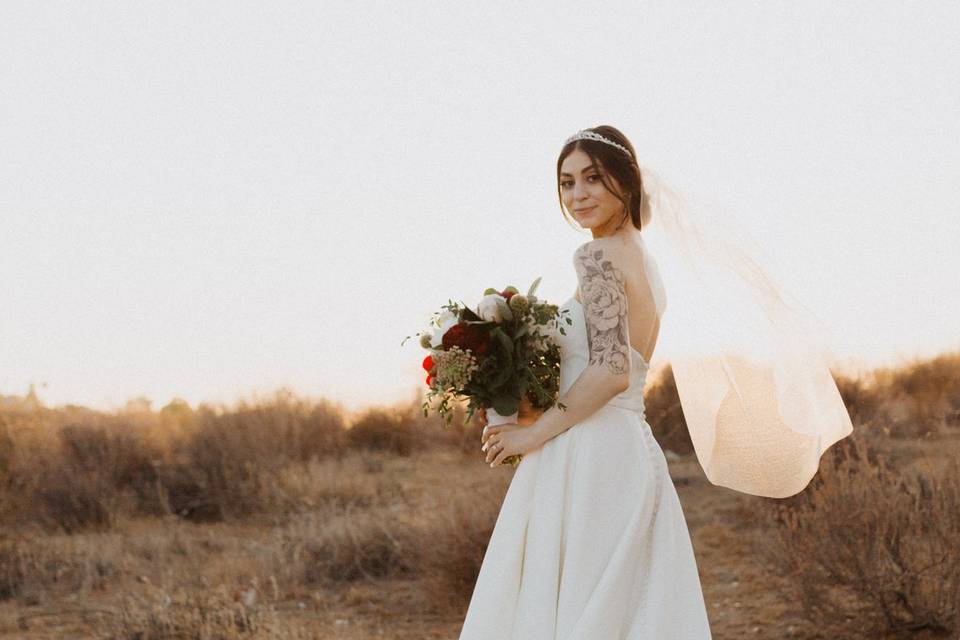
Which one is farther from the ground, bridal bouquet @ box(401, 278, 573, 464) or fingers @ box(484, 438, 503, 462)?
bridal bouquet @ box(401, 278, 573, 464)

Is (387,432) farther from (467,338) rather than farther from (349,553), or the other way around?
(467,338)

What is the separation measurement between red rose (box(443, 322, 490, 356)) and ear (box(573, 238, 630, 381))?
1.13ft

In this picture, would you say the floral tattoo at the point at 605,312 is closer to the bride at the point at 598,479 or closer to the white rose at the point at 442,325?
the bride at the point at 598,479

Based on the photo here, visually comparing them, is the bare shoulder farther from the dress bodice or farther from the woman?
the dress bodice

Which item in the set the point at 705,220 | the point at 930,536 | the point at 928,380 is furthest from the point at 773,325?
the point at 928,380

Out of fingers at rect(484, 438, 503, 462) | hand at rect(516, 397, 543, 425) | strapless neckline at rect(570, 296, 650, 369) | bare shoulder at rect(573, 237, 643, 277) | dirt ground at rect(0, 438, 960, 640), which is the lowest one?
dirt ground at rect(0, 438, 960, 640)

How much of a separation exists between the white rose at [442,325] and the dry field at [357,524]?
354 centimetres

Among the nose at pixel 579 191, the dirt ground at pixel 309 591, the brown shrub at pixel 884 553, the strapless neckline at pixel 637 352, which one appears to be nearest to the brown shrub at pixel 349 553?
the dirt ground at pixel 309 591

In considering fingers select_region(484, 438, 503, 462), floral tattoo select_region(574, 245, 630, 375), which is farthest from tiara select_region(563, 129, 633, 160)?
fingers select_region(484, 438, 503, 462)

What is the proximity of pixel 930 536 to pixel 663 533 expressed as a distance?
396 centimetres

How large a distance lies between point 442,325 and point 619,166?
2.77 ft

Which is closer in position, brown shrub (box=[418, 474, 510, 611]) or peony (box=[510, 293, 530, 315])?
peony (box=[510, 293, 530, 315])

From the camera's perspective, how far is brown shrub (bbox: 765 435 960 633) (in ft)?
21.5

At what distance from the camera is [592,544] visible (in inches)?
131
